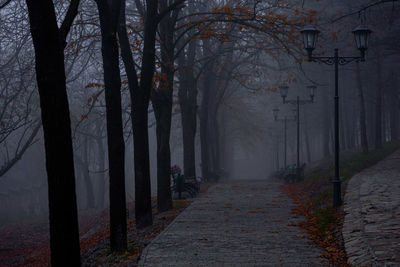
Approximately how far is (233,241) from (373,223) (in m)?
2.51

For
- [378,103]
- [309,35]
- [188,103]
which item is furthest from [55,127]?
[378,103]

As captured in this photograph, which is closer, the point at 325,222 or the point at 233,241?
the point at 233,241

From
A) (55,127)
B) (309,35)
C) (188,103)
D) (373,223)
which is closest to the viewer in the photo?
(55,127)

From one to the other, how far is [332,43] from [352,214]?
20.5m

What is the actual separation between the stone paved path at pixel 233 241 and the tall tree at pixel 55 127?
5.63ft

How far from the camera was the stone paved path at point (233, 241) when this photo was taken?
7285 mm

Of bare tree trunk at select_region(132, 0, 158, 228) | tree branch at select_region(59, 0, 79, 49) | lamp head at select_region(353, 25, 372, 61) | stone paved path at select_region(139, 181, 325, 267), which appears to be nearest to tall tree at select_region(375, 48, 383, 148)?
lamp head at select_region(353, 25, 372, 61)

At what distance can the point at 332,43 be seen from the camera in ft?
92.5

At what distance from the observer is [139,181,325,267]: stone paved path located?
729 cm

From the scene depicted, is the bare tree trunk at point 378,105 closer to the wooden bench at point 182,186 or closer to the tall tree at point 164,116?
the wooden bench at point 182,186

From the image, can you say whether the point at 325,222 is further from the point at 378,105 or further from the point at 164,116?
the point at 378,105

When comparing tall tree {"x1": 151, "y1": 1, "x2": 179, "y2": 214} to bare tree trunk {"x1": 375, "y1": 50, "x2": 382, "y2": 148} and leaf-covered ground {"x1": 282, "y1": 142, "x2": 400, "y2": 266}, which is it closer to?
leaf-covered ground {"x1": 282, "y1": 142, "x2": 400, "y2": 266}

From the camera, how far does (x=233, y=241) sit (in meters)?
8.75

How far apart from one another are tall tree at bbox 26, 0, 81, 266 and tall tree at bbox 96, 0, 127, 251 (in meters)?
2.57
